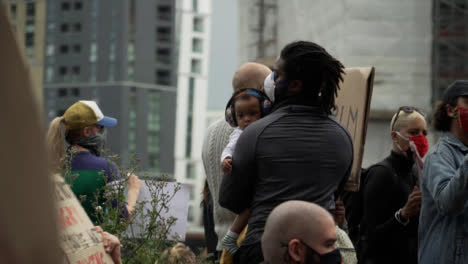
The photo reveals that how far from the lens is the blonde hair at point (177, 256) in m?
3.50

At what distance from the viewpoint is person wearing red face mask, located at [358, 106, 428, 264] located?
4973mm

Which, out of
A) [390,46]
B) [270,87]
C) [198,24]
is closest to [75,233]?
[270,87]

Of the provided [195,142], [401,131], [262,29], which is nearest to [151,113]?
[195,142]

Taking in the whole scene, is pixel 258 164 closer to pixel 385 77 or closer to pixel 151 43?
pixel 385 77

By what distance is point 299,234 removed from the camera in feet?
8.99

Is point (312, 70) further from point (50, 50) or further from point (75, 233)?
point (50, 50)

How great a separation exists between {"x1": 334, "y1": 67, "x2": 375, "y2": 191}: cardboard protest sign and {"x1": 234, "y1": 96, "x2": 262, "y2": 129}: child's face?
41 centimetres

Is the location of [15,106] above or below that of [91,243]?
above

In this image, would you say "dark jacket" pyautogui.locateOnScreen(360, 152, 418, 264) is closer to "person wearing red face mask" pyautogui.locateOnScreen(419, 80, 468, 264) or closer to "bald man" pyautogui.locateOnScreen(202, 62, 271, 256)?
"person wearing red face mask" pyautogui.locateOnScreen(419, 80, 468, 264)

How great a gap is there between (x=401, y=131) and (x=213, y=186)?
133 cm

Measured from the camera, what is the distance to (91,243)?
2174 mm

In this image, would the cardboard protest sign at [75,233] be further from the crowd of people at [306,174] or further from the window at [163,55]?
the window at [163,55]

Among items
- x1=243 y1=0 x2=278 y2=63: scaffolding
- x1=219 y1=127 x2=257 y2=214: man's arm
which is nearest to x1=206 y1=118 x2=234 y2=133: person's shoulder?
x1=219 y1=127 x2=257 y2=214: man's arm

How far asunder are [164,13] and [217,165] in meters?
87.7
